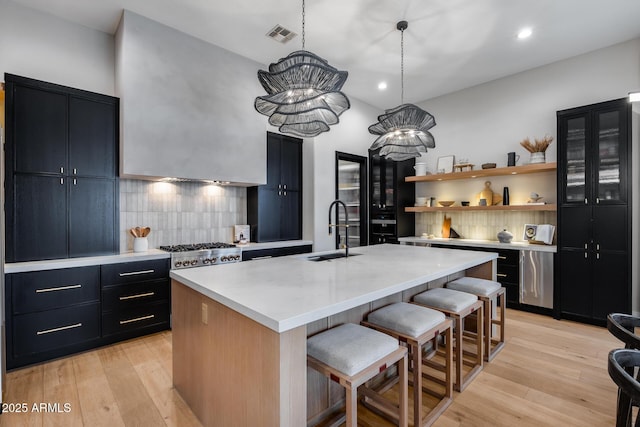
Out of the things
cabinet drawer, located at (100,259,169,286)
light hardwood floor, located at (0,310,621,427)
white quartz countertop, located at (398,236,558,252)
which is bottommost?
light hardwood floor, located at (0,310,621,427)

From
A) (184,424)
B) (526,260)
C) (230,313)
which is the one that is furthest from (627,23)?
(184,424)

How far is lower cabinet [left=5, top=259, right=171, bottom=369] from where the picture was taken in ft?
8.37

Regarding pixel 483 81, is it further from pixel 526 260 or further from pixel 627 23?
pixel 526 260

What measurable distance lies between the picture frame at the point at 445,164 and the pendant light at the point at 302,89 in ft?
11.6

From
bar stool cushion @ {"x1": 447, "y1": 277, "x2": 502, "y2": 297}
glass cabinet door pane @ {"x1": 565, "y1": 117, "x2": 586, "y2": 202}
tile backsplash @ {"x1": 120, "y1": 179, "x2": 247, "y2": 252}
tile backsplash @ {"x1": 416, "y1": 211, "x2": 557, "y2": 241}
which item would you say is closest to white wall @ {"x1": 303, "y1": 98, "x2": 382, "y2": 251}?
tile backsplash @ {"x1": 120, "y1": 179, "x2": 247, "y2": 252}

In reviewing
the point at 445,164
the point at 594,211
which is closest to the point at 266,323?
the point at 594,211

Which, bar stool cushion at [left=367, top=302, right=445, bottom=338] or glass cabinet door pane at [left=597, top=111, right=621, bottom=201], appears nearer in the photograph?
bar stool cushion at [left=367, top=302, right=445, bottom=338]

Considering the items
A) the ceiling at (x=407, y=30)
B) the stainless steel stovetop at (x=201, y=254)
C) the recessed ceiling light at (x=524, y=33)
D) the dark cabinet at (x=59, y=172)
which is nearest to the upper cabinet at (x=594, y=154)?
the ceiling at (x=407, y=30)

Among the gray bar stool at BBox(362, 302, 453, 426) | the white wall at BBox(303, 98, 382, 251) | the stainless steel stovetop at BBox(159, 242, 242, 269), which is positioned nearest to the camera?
the gray bar stool at BBox(362, 302, 453, 426)

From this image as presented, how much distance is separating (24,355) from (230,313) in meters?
2.36

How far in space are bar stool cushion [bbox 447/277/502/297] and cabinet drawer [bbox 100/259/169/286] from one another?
2.90 metres

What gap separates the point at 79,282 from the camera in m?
2.81

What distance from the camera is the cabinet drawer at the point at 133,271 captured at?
2.95 m

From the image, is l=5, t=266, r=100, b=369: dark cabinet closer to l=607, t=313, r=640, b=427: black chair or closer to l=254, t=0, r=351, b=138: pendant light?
l=254, t=0, r=351, b=138: pendant light
